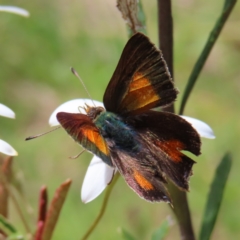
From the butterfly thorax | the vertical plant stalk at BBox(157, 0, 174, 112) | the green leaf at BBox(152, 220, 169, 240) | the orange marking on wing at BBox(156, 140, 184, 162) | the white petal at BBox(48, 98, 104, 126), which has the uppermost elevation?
the vertical plant stalk at BBox(157, 0, 174, 112)

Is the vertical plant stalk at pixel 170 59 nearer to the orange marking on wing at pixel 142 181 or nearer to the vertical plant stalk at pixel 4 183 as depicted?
the orange marking on wing at pixel 142 181

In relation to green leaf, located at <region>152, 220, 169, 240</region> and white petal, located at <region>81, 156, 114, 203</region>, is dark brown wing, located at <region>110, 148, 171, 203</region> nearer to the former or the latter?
white petal, located at <region>81, 156, 114, 203</region>

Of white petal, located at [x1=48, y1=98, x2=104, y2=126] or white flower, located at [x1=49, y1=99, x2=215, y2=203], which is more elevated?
white petal, located at [x1=48, y1=98, x2=104, y2=126]

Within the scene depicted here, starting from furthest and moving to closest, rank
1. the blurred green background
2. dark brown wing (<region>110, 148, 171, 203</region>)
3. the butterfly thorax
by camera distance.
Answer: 1. the blurred green background
2. the butterfly thorax
3. dark brown wing (<region>110, 148, 171, 203</region>)

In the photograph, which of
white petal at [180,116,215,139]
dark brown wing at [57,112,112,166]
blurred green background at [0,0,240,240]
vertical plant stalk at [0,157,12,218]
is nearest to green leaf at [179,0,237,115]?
white petal at [180,116,215,139]

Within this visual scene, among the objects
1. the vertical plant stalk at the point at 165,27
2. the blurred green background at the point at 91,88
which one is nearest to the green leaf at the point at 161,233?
the vertical plant stalk at the point at 165,27

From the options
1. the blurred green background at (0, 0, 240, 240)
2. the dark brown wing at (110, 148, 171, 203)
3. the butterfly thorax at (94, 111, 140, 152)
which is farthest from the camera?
the blurred green background at (0, 0, 240, 240)
